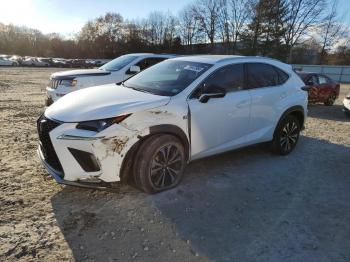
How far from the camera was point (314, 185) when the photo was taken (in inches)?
192

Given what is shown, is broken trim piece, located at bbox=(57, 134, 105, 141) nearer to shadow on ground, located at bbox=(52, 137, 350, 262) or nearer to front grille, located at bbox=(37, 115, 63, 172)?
front grille, located at bbox=(37, 115, 63, 172)

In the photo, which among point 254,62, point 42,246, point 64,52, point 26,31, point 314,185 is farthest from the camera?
point 26,31

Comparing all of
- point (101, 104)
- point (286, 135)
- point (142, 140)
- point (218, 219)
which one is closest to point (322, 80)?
point (286, 135)

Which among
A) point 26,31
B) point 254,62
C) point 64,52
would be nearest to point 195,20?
point 64,52

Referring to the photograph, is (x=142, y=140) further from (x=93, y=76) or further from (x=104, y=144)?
(x=93, y=76)

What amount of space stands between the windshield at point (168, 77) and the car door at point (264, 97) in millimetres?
967

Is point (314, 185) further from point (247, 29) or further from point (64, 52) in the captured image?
point (64, 52)

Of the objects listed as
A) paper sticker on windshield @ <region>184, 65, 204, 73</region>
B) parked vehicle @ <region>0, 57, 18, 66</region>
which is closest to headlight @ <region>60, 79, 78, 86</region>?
paper sticker on windshield @ <region>184, 65, 204, 73</region>

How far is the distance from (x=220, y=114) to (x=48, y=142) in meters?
2.34

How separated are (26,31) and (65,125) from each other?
339 ft

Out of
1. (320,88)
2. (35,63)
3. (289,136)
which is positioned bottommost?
(35,63)

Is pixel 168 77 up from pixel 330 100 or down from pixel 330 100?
up

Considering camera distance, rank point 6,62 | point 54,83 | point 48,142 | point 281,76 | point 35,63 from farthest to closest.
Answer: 1. point 35,63
2. point 6,62
3. point 54,83
4. point 281,76
5. point 48,142

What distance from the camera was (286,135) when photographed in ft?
20.1
